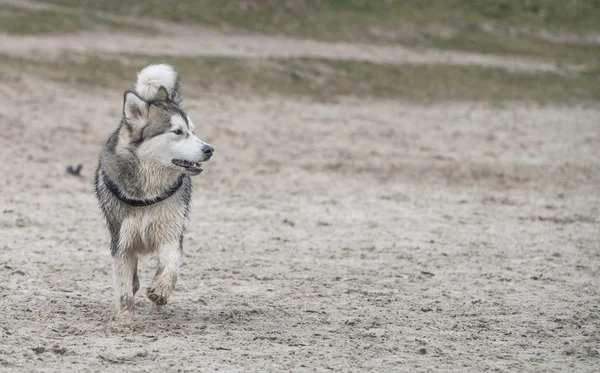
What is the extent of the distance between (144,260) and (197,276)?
0.89m

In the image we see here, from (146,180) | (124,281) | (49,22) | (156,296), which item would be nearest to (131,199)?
(146,180)

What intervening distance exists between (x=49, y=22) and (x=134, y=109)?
48.6 ft

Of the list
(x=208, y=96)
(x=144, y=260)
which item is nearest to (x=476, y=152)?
(x=208, y=96)

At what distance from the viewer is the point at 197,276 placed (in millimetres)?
7934

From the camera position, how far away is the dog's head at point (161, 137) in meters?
6.51

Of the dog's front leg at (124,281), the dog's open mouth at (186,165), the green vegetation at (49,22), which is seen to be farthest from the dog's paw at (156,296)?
the green vegetation at (49,22)

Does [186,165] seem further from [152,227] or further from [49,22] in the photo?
[49,22]

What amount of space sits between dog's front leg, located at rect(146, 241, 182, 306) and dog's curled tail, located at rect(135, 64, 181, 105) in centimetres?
100

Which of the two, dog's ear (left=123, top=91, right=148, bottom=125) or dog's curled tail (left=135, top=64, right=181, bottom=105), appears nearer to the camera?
dog's ear (left=123, top=91, right=148, bottom=125)

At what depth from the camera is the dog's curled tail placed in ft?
22.9

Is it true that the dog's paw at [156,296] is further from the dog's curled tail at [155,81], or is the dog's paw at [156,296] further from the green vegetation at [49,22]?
the green vegetation at [49,22]

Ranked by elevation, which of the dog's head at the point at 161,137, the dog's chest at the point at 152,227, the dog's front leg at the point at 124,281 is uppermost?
the dog's head at the point at 161,137

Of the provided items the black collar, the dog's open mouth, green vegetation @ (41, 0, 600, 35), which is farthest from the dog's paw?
green vegetation @ (41, 0, 600, 35)

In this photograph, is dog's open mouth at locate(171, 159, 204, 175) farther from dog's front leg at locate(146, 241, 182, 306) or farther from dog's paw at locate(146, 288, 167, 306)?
dog's paw at locate(146, 288, 167, 306)
